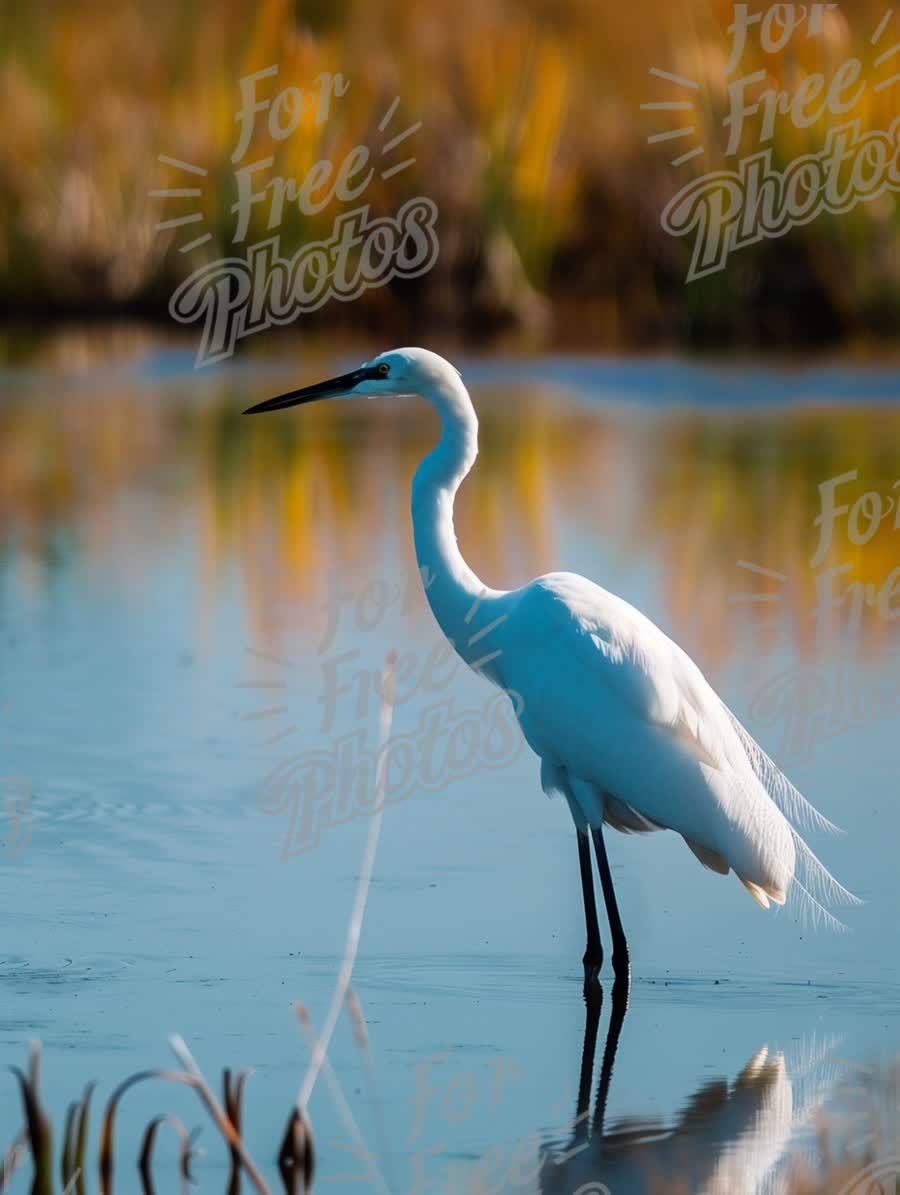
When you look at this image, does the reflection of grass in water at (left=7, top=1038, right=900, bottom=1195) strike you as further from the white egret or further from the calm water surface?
the white egret

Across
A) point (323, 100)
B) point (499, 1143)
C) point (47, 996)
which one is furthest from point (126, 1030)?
point (323, 100)

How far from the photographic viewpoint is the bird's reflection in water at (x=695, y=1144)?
3.31m

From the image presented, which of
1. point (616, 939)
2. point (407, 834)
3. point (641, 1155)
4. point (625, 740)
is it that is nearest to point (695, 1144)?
point (641, 1155)

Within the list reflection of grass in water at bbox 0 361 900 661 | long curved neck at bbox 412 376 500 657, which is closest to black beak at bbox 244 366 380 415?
long curved neck at bbox 412 376 500 657

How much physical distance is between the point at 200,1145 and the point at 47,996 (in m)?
0.76

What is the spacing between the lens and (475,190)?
17766 millimetres

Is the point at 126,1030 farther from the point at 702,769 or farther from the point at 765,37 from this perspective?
the point at 765,37

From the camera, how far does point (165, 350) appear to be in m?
17.5

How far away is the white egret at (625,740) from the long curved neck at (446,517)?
59 millimetres

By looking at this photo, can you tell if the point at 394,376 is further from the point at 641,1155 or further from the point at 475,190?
the point at 475,190

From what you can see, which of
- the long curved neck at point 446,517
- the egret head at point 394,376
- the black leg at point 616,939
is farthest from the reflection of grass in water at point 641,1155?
the egret head at point 394,376

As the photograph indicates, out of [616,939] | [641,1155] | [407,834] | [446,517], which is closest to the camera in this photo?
A: [641,1155]

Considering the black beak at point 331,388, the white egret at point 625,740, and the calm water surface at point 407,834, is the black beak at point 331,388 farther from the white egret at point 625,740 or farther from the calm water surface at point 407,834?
the calm water surface at point 407,834

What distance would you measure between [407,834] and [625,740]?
3.11 feet
